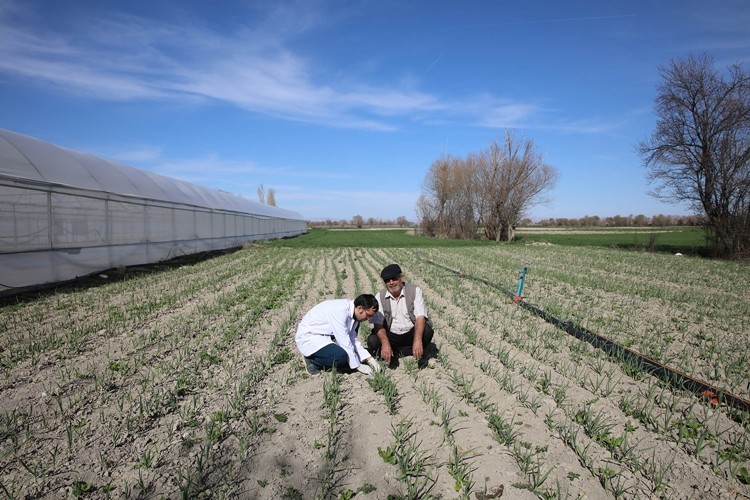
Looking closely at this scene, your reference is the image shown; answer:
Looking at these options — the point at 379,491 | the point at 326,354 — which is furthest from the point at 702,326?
the point at 379,491

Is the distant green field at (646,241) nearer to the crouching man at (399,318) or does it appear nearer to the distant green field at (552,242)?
the distant green field at (552,242)

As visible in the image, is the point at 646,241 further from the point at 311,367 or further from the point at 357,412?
the point at 357,412

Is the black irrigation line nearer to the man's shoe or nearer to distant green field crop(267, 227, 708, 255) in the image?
the man's shoe

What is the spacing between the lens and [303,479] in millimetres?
2705

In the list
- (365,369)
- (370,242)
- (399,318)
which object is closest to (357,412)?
(365,369)

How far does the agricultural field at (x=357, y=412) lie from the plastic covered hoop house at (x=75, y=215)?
8.83ft

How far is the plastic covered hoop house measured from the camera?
9000 millimetres

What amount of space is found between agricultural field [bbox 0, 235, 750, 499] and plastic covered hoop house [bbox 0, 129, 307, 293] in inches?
106

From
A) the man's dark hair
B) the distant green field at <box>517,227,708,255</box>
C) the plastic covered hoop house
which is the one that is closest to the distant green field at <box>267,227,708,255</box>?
the distant green field at <box>517,227,708,255</box>

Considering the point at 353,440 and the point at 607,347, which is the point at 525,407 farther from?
the point at 607,347

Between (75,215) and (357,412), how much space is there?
11121 mm

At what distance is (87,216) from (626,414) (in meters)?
13.4

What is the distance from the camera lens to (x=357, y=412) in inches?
146

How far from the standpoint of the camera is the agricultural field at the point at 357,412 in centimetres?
269
